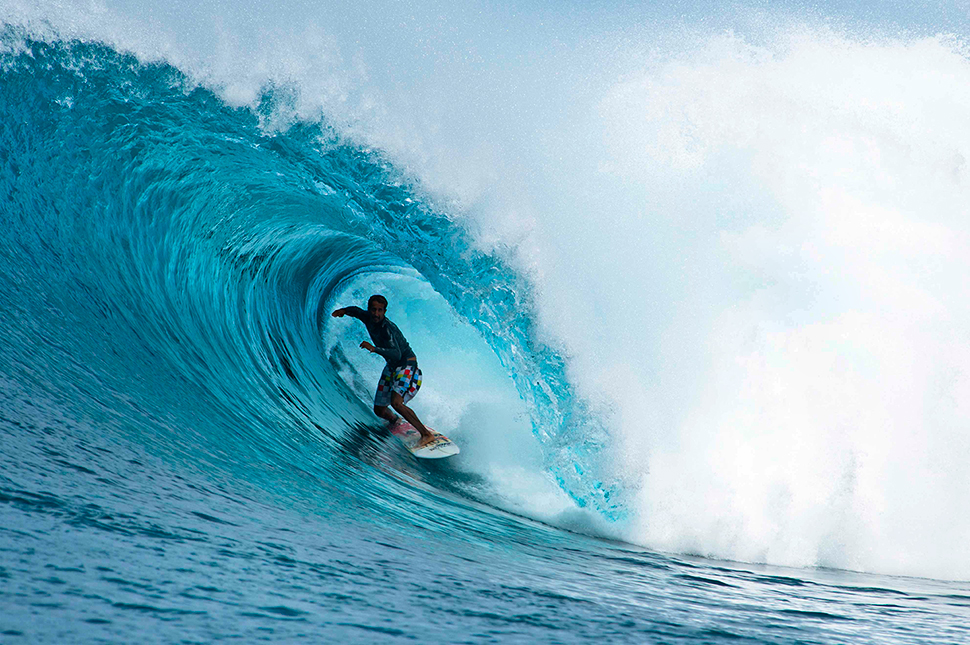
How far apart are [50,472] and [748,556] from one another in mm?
3961

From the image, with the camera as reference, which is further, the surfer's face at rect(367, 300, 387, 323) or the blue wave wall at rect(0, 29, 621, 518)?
the surfer's face at rect(367, 300, 387, 323)

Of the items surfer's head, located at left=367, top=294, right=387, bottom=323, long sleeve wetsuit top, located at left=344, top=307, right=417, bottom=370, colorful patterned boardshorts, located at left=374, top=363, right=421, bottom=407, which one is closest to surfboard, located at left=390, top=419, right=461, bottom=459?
colorful patterned boardshorts, located at left=374, top=363, right=421, bottom=407

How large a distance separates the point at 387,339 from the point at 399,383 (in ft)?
1.48

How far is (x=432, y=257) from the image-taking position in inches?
240

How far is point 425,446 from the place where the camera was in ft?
19.8

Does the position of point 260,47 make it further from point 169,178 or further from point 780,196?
point 780,196

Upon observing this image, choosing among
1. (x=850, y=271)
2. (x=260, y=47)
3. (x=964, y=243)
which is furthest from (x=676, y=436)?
(x=260, y=47)

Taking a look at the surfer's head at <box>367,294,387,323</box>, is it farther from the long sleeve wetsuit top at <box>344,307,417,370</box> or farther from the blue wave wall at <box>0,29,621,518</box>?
the blue wave wall at <box>0,29,621,518</box>

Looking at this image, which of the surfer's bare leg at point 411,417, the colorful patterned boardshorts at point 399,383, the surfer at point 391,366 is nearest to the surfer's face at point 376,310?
the surfer at point 391,366

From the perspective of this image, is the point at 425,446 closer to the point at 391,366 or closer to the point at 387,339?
the point at 391,366

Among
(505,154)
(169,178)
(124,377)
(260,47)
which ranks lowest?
(124,377)

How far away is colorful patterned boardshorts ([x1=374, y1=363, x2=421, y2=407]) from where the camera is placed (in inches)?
252

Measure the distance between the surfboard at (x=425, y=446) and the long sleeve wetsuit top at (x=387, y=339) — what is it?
2.03 feet

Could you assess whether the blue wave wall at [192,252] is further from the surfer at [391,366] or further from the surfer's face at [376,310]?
the surfer's face at [376,310]
